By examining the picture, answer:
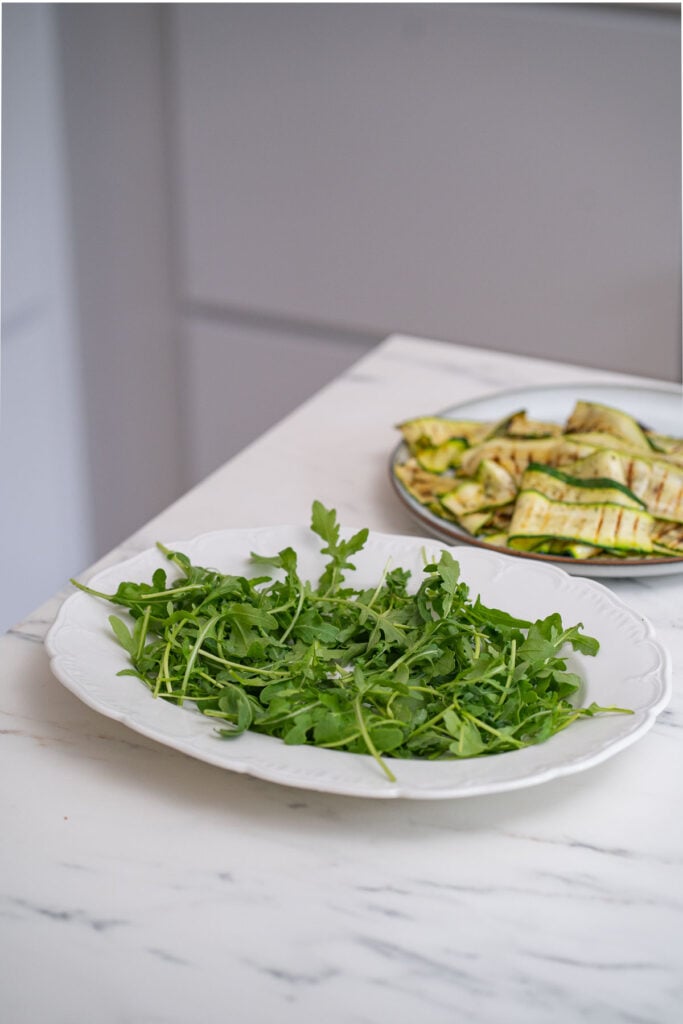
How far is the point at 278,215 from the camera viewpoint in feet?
7.48

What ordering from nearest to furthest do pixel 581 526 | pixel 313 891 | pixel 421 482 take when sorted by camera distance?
pixel 313 891, pixel 581 526, pixel 421 482

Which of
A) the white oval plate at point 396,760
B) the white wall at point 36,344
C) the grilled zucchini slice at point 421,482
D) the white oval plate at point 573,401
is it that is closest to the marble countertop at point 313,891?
the white oval plate at point 396,760

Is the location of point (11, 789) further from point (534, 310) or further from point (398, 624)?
point (534, 310)

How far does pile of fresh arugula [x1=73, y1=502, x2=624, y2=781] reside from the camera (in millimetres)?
670

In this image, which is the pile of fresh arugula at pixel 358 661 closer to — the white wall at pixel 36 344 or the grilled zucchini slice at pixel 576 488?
the grilled zucchini slice at pixel 576 488

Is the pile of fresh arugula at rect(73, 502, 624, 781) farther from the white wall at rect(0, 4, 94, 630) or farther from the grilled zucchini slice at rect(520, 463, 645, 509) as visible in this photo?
the white wall at rect(0, 4, 94, 630)

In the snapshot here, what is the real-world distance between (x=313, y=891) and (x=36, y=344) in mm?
2011

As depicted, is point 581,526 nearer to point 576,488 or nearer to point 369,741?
point 576,488

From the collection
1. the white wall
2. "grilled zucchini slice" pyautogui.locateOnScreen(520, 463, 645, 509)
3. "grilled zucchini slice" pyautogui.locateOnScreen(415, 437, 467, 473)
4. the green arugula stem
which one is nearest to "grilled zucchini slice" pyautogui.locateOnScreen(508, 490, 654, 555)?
"grilled zucchini slice" pyautogui.locateOnScreen(520, 463, 645, 509)

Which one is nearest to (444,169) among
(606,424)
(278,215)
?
(278,215)

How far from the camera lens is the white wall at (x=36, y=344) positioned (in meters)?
2.27

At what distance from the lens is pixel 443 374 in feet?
4.62

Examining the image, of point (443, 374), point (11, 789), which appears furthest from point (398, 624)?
point (443, 374)

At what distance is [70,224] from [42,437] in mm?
464
